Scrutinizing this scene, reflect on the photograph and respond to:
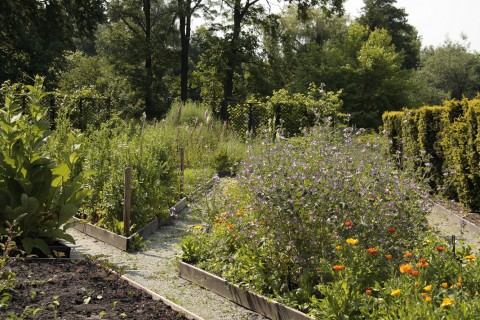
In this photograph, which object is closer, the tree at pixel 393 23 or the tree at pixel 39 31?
the tree at pixel 39 31

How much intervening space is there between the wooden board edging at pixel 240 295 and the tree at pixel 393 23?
41.4 meters

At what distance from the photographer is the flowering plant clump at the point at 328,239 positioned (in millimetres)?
4277

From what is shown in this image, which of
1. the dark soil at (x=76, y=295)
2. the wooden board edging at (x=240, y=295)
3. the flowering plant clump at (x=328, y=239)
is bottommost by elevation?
the wooden board edging at (x=240, y=295)

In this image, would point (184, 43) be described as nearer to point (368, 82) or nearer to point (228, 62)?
point (228, 62)

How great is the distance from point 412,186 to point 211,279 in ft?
7.65

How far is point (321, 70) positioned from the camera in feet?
101

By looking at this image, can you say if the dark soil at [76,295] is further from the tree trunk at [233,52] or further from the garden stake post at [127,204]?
the tree trunk at [233,52]

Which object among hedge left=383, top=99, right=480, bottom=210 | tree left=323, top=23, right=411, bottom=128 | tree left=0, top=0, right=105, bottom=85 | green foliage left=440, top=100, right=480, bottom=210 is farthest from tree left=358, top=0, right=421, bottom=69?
green foliage left=440, top=100, right=480, bottom=210

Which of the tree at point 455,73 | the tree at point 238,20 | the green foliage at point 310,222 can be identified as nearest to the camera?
the green foliage at point 310,222

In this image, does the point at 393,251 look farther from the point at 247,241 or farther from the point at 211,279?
the point at 211,279

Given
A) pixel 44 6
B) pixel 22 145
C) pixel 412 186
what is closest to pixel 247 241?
pixel 412 186

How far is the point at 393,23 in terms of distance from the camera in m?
46.2

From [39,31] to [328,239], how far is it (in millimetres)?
19571

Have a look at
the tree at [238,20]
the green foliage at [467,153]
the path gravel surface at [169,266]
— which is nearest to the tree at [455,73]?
the tree at [238,20]
